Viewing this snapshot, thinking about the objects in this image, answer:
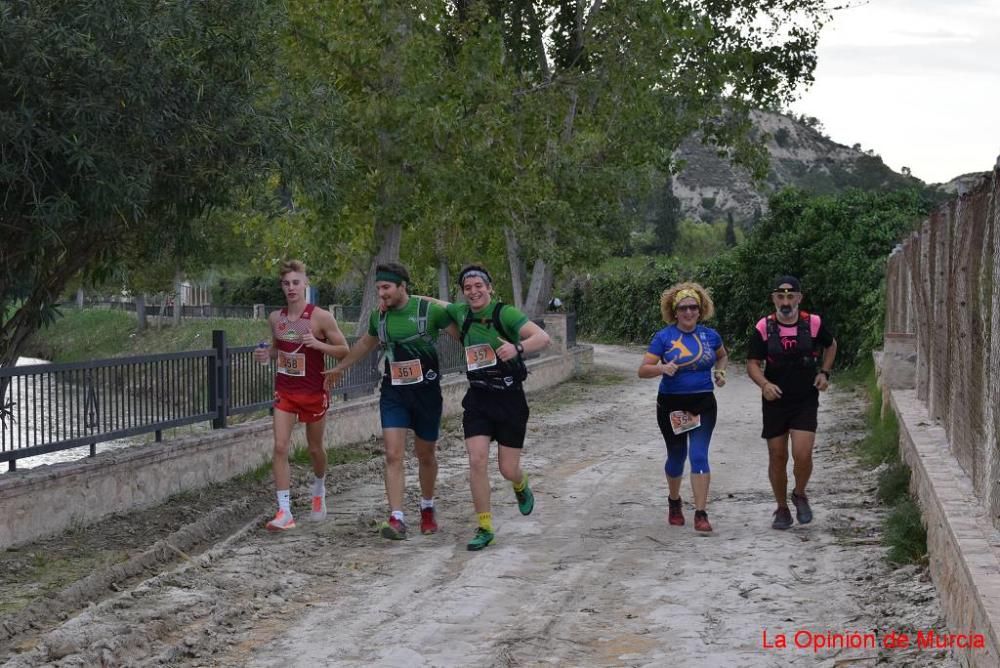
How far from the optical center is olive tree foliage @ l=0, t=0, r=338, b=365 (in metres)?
8.32

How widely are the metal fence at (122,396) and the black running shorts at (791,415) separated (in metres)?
5.33

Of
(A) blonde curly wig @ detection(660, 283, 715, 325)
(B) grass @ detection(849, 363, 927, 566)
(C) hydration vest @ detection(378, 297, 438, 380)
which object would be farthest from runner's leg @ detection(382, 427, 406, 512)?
(B) grass @ detection(849, 363, 927, 566)

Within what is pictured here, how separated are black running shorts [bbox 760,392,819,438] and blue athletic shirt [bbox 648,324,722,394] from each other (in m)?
0.48

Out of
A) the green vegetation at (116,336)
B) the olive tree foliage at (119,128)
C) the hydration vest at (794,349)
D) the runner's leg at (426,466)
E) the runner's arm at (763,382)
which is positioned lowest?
the green vegetation at (116,336)

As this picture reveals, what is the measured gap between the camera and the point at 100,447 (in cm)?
1430

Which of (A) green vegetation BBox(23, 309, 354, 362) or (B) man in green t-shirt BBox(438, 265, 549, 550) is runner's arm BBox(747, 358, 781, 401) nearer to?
(B) man in green t-shirt BBox(438, 265, 549, 550)

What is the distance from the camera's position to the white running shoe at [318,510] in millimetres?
9875

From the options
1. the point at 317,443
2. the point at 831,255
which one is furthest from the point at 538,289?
the point at 317,443

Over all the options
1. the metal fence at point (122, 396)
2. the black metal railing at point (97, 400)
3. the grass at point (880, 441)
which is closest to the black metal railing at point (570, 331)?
the grass at point (880, 441)

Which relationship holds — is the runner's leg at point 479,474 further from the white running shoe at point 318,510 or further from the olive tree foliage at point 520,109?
the olive tree foliage at point 520,109

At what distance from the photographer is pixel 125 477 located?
10039 mm

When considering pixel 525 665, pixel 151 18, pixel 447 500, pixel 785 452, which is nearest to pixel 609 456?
pixel 447 500

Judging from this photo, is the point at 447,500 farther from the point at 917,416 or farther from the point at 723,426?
the point at 723,426

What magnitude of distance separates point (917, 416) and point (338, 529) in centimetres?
548
